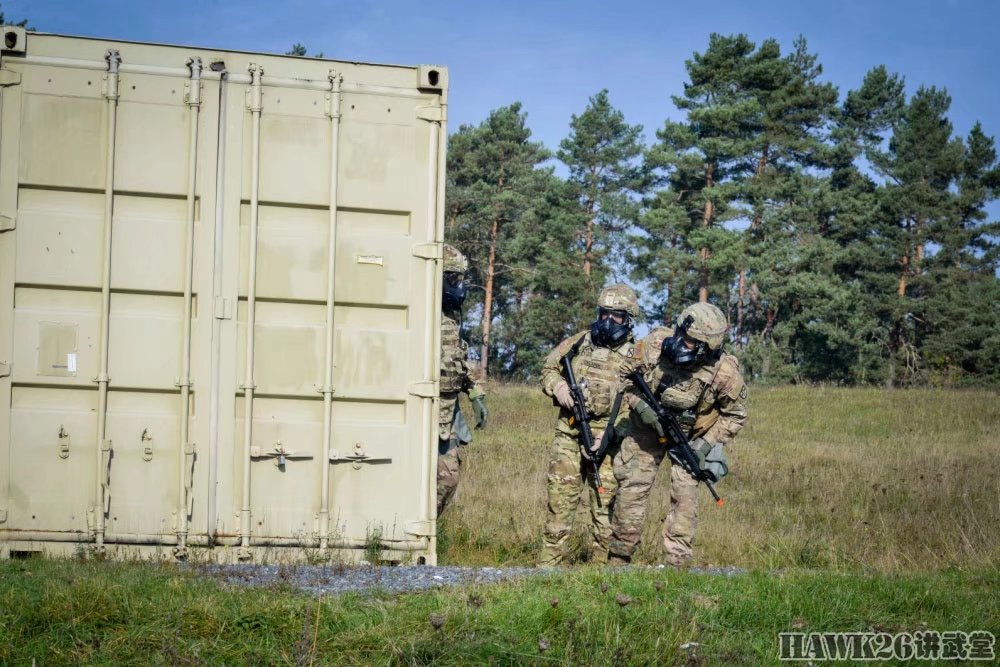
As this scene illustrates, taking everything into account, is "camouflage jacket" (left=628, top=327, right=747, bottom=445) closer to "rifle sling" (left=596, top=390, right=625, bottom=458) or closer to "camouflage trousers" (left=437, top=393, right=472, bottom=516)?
"rifle sling" (left=596, top=390, right=625, bottom=458)

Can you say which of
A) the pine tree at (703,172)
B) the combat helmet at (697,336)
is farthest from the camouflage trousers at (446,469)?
the pine tree at (703,172)

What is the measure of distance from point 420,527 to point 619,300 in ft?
8.35

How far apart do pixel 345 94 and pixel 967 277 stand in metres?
39.7

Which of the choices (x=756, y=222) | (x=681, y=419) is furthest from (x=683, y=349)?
(x=756, y=222)

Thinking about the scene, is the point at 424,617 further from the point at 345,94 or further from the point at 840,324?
the point at 840,324

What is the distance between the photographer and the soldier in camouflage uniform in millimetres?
9312

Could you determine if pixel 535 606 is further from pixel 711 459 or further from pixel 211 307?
pixel 211 307

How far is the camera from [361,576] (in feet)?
22.2

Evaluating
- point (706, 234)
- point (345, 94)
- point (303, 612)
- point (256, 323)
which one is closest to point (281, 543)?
point (256, 323)

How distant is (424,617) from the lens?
5.66 metres

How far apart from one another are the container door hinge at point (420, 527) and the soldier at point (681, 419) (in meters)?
1.67

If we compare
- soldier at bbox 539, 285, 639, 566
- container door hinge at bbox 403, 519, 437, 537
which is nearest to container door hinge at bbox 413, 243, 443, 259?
soldier at bbox 539, 285, 639, 566

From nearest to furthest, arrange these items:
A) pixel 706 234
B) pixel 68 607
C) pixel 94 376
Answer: pixel 68 607 → pixel 94 376 → pixel 706 234

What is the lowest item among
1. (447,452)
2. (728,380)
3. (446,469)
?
(446,469)
